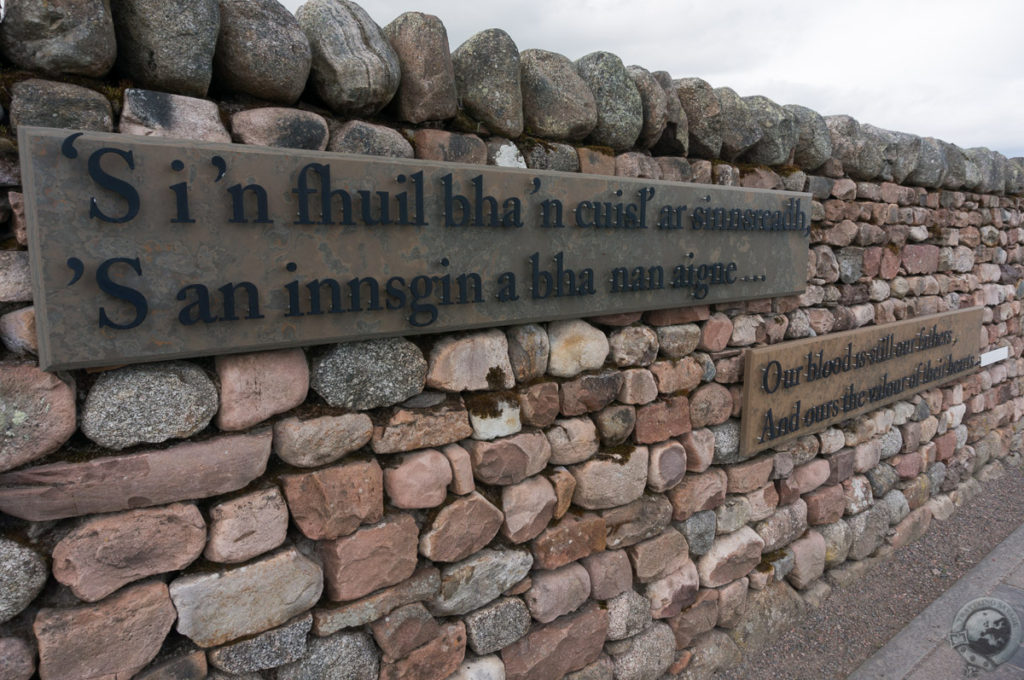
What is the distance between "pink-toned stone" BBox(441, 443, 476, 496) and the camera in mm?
1738

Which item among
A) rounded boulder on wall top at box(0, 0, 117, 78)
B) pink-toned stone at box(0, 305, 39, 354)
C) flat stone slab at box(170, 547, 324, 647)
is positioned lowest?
flat stone slab at box(170, 547, 324, 647)

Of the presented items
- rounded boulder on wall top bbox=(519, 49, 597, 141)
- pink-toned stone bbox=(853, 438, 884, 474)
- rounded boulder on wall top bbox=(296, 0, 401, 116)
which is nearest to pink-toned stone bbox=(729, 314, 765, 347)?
rounded boulder on wall top bbox=(519, 49, 597, 141)

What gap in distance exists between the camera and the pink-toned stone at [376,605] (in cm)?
158

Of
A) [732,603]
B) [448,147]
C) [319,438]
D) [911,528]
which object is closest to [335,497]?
[319,438]

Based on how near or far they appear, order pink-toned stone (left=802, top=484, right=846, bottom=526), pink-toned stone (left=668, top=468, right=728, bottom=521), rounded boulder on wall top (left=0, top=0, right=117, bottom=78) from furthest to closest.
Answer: pink-toned stone (left=802, top=484, right=846, bottom=526), pink-toned stone (left=668, top=468, right=728, bottom=521), rounded boulder on wall top (left=0, top=0, right=117, bottom=78)

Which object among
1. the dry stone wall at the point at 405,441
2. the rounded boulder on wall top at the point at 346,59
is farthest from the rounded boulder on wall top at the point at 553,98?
the rounded boulder on wall top at the point at 346,59

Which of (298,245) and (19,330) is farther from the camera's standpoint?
(298,245)

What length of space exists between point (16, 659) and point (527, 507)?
1.26 meters

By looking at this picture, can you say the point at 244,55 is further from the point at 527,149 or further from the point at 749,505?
the point at 749,505

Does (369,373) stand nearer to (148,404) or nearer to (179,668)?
(148,404)

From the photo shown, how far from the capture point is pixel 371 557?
162 cm

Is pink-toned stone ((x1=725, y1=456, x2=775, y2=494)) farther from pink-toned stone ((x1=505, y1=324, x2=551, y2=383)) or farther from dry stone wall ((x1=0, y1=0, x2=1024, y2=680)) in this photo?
pink-toned stone ((x1=505, y1=324, x2=551, y2=383))

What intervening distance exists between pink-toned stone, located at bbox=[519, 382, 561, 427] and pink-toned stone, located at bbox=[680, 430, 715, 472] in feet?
2.34

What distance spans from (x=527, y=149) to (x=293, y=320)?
35.6 inches
